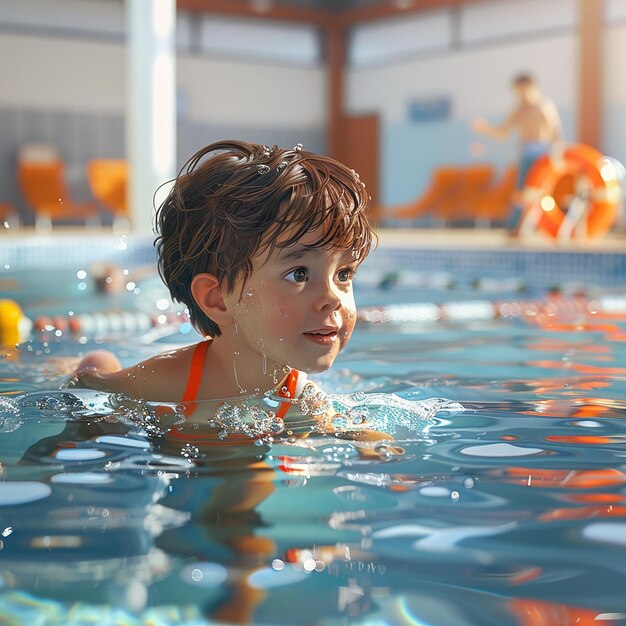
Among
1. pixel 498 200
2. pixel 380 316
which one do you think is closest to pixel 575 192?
pixel 380 316

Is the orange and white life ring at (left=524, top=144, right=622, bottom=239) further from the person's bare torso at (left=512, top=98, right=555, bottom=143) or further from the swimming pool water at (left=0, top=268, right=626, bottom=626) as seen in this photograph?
the swimming pool water at (left=0, top=268, right=626, bottom=626)

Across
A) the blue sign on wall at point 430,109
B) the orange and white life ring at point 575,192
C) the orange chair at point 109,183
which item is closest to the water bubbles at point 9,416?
the orange and white life ring at point 575,192

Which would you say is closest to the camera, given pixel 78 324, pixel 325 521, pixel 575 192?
pixel 325 521

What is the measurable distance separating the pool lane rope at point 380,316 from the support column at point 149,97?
536 centimetres

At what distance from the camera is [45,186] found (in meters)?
15.9

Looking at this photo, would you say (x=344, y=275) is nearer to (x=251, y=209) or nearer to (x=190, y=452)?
(x=251, y=209)

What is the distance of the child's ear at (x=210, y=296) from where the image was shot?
209 cm

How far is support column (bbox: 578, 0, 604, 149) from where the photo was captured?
1464 cm

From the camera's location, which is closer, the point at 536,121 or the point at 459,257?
the point at 459,257

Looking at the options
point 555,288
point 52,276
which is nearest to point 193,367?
point 555,288

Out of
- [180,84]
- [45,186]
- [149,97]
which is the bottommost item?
[45,186]

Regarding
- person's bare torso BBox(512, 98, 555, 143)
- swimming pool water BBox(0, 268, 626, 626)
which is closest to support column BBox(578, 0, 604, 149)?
person's bare torso BBox(512, 98, 555, 143)

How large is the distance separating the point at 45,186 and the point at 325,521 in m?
15.1

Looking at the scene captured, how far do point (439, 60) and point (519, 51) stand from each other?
69.9 inches
